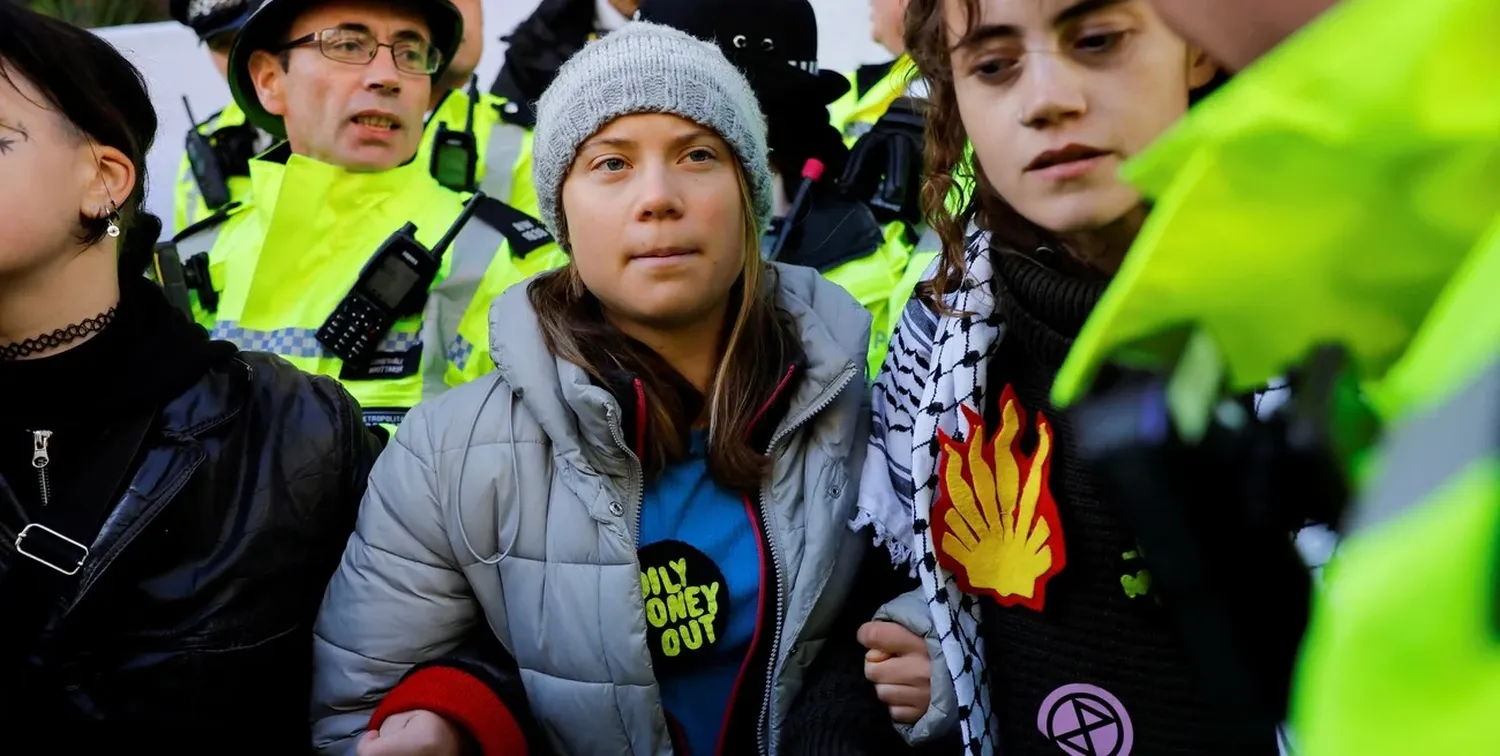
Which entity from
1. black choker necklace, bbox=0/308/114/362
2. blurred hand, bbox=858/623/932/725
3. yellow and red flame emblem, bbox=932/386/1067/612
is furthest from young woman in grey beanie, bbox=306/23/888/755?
black choker necklace, bbox=0/308/114/362

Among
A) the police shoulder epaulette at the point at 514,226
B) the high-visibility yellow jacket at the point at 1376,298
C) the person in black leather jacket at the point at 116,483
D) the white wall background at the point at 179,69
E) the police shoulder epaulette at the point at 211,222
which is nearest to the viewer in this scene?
the high-visibility yellow jacket at the point at 1376,298

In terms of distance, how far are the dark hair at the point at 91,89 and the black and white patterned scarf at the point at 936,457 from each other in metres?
1.18

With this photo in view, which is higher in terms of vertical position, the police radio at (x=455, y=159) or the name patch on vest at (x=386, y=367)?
the police radio at (x=455, y=159)

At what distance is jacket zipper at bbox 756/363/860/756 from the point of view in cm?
179

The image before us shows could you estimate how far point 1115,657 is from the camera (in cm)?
152

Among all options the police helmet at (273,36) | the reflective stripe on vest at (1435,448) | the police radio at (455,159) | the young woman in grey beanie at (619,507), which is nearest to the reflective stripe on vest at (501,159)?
the police radio at (455,159)

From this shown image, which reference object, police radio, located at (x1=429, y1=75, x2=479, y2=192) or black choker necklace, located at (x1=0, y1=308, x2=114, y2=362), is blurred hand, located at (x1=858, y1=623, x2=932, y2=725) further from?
police radio, located at (x1=429, y1=75, x2=479, y2=192)

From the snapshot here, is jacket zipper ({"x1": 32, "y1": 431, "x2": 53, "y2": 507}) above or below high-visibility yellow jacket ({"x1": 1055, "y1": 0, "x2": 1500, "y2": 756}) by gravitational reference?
above

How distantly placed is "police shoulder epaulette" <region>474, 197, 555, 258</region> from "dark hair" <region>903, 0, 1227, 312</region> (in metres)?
1.26

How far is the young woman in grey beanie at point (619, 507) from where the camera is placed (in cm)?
176

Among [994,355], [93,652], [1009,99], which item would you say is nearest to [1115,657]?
[994,355]

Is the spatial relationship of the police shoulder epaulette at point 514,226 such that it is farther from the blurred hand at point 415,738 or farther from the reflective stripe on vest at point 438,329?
the blurred hand at point 415,738

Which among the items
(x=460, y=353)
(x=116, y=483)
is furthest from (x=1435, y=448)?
(x=460, y=353)

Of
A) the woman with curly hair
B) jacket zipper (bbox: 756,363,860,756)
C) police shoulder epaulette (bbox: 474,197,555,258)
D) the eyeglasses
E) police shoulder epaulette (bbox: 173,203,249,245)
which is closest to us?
the woman with curly hair
